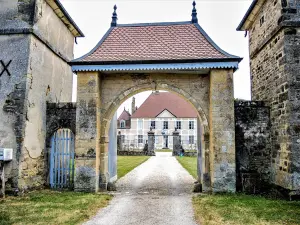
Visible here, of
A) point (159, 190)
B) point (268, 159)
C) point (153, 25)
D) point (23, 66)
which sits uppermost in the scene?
point (153, 25)

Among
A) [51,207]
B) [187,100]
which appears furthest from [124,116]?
[51,207]

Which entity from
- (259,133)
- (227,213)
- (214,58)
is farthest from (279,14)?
(227,213)

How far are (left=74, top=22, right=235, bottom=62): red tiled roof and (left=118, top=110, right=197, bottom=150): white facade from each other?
28501mm

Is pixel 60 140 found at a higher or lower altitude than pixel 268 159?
higher

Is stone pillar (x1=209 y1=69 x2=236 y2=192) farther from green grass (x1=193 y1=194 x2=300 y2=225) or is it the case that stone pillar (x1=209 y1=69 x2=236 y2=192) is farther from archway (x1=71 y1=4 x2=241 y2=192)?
green grass (x1=193 y1=194 x2=300 y2=225)

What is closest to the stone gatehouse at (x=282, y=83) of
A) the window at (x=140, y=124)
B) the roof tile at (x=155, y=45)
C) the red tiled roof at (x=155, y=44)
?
the red tiled roof at (x=155, y=44)

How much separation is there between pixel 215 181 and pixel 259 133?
2110 mm

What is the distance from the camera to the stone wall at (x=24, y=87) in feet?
26.5

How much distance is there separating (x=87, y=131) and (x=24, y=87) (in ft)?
7.28

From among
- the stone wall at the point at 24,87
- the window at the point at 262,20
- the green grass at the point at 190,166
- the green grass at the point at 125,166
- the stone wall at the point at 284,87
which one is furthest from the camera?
the green grass at the point at 125,166

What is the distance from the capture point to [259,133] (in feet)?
29.2

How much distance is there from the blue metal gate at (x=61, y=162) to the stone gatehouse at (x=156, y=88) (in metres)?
0.19

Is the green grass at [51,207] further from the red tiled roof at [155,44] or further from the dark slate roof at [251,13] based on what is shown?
the dark slate roof at [251,13]

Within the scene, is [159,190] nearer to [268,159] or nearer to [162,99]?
[268,159]
